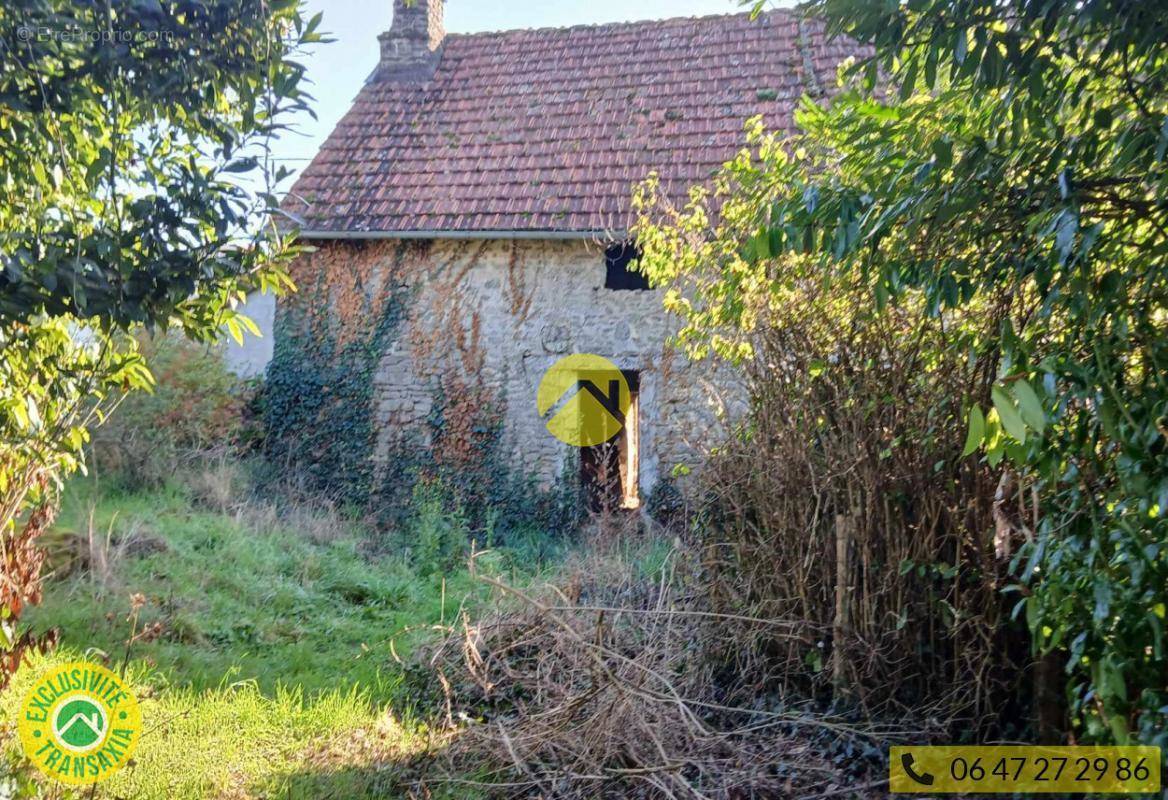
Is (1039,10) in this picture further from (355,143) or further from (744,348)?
(355,143)

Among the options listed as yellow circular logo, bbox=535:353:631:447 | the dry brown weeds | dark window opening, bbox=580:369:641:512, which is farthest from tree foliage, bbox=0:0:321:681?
yellow circular logo, bbox=535:353:631:447

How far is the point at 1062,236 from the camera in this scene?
2.65 m

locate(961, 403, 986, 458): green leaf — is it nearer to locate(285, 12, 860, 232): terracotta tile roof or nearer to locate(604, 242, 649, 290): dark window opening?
locate(285, 12, 860, 232): terracotta tile roof

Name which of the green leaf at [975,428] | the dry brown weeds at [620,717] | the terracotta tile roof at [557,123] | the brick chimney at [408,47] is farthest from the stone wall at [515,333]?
the green leaf at [975,428]

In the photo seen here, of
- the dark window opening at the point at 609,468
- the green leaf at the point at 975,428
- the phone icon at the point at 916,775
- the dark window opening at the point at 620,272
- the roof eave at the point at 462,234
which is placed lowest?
the phone icon at the point at 916,775

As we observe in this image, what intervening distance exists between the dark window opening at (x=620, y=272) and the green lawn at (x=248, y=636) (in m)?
3.61

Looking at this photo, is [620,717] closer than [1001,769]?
No

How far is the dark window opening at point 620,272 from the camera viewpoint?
Result: 11086 millimetres

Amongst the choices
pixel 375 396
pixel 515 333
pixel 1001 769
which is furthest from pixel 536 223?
pixel 1001 769

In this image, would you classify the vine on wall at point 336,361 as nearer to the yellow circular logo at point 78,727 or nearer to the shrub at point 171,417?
the shrub at point 171,417

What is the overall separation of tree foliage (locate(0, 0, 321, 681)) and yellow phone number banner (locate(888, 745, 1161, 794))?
350 centimetres

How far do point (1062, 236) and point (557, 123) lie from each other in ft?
33.6

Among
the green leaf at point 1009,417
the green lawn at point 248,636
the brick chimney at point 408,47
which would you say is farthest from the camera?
the brick chimney at point 408,47

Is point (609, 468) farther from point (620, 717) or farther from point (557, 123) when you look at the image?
point (620, 717)
